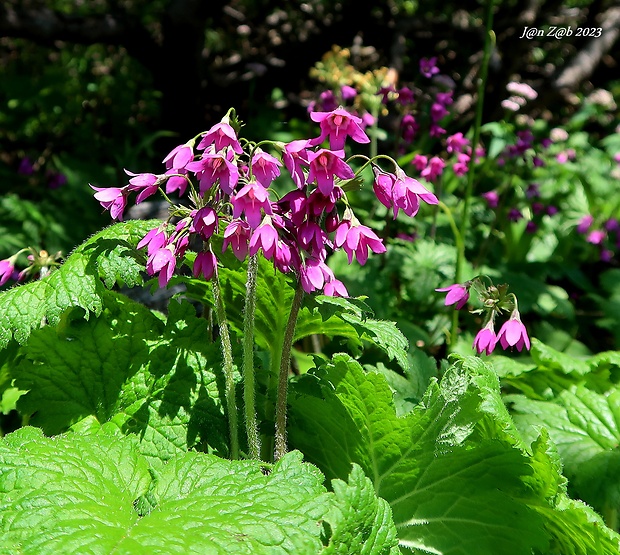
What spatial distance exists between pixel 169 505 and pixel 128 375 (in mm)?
638

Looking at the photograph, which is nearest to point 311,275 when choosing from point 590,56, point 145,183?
point 145,183

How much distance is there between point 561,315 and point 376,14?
13.1ft

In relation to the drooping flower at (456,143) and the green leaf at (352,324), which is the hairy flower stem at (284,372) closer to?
the green leaf at (352,324)

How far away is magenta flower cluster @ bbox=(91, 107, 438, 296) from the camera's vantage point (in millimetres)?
1604

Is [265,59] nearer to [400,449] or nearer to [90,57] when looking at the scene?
[90,57]

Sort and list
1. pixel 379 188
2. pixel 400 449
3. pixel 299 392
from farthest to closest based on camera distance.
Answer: pixel 299 392
pixel 400 449
pixel 379 188

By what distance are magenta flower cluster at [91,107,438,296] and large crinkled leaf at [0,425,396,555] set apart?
46 cm

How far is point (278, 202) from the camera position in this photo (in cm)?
172

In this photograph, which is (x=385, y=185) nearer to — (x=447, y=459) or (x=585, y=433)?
(x=447, y=459)

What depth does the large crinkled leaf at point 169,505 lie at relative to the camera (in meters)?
1.35

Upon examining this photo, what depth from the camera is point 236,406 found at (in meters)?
2.06

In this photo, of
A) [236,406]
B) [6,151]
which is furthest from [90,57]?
[236,406]

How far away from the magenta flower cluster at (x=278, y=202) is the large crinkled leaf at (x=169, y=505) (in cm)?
46

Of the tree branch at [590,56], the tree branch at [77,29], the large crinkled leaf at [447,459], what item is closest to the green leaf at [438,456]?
the large crinkled leaf at [447,459]
